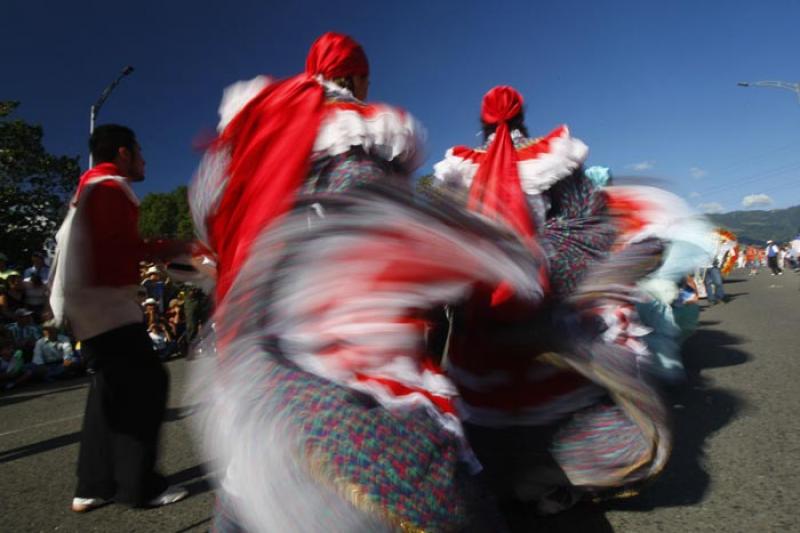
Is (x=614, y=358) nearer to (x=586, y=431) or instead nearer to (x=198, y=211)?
(x=586, y=431)

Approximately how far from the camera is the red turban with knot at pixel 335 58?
1354 mm

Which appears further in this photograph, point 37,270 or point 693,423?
point 37,270

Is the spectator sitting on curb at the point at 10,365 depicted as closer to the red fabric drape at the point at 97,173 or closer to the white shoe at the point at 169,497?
the white shoe at the point at 169,497

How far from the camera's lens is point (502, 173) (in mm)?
1903

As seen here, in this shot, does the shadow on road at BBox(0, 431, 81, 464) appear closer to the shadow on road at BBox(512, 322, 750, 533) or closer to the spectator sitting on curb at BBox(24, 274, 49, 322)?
the shadow on road at BBox(512, 322, 750, 533)

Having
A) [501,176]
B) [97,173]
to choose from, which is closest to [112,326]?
[97,173]

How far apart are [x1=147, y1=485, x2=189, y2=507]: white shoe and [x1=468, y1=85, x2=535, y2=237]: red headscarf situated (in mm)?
1941

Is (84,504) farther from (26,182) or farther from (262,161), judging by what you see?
(26,182)

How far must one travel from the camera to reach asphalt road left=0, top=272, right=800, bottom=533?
1.98 metres

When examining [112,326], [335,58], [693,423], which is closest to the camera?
[335,58]

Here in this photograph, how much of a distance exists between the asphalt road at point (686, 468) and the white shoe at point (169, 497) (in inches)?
1.4

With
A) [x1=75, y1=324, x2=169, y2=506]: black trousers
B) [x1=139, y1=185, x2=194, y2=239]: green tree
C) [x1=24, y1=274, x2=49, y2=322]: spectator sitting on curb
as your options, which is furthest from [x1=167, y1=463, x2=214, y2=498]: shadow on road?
[x1=139, y1=185, x2=194, y2=239]: green tree

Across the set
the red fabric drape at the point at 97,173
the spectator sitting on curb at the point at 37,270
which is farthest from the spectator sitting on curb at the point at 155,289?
the red fabric drape at the point at 97,173

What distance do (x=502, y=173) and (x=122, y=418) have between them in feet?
6.10
